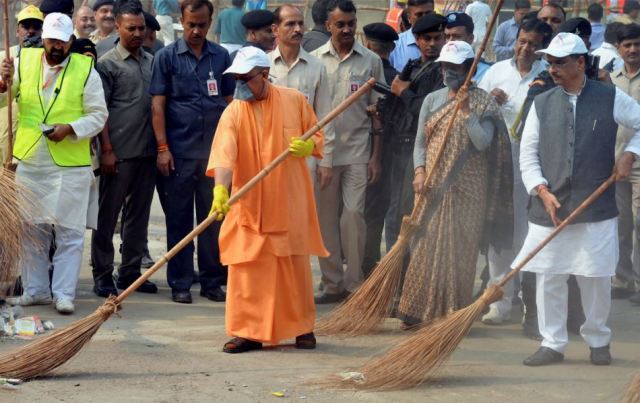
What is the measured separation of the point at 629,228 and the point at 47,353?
208 inches

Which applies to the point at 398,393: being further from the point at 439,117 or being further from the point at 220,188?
the point at 439,117

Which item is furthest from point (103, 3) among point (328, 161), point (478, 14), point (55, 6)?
point (478, 14)

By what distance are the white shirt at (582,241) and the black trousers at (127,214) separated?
3202 mm

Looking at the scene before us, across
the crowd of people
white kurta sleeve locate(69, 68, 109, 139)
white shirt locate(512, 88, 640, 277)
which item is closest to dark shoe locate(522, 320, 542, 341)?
the crowd of people

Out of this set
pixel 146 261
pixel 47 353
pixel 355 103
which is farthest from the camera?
pixel 146 261

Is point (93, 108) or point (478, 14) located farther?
point (478, 14)

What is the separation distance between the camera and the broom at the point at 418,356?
6453 mm

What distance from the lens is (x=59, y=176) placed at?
27.2 feet

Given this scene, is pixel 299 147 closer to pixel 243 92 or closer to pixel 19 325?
pixel 243 92

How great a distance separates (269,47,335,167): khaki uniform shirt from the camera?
873 centimetres

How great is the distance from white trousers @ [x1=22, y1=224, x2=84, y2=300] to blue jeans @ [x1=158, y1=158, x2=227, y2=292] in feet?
2.58

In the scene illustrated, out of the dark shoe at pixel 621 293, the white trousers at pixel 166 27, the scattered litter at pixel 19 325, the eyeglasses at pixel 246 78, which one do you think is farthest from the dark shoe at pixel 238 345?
the white trousers at pixel 166 27

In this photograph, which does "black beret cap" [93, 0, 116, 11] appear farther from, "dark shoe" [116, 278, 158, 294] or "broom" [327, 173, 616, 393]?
"broom" [327, 173, 616, 393]

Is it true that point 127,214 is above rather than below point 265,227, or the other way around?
below
